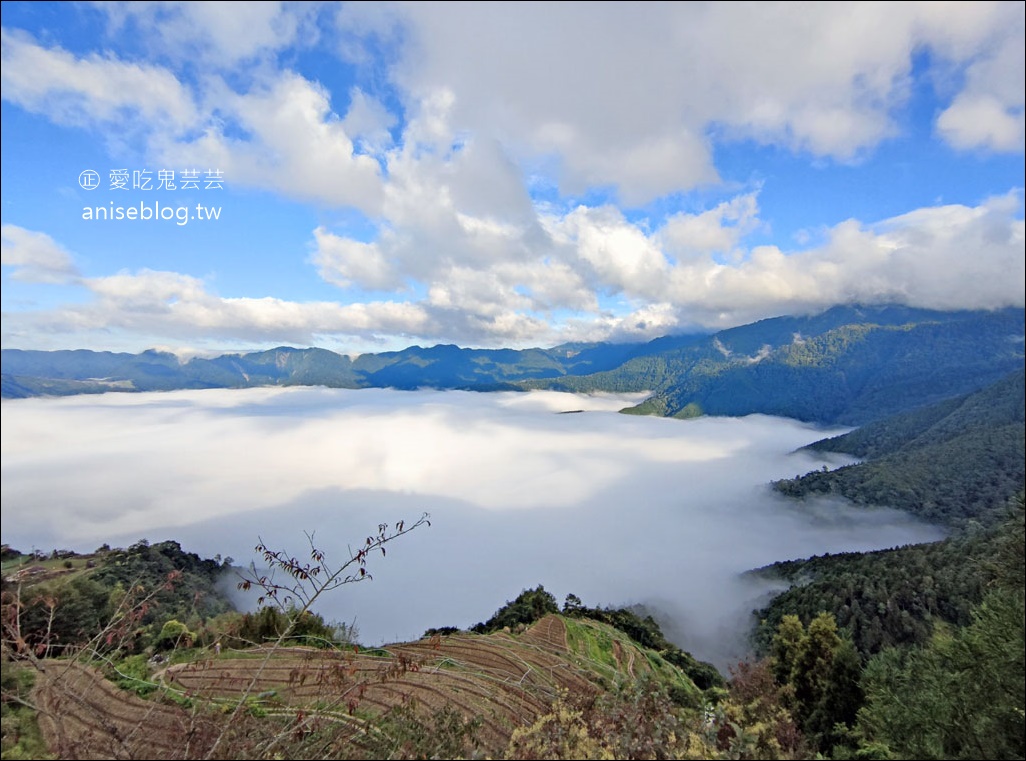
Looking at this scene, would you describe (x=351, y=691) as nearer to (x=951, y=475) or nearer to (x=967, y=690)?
(x=967, y=690)

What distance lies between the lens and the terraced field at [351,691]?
6.26 metres

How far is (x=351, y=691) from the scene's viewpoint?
6328 mm

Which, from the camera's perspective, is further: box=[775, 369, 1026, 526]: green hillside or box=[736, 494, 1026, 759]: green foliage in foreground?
box=[775, 369, 1026, 526]: green hillside

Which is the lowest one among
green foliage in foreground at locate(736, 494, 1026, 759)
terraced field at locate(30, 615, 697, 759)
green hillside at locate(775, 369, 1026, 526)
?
green hillside at locate(775, 369, 1026, 526)

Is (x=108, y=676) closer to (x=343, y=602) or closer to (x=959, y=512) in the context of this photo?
(x=343, y=602)

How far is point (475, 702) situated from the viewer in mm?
9953

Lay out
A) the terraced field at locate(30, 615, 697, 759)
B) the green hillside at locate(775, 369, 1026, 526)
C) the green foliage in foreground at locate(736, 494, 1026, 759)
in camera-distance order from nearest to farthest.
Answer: the terraced field at locate(30, 615, 697, 759) → the green foliage in foreground at locate(736, 494, 1026, 759) → the green hillside at locate(775, 369, 1026, 526)

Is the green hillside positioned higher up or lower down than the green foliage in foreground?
lower down

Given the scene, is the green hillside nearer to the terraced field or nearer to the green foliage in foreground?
the green foliage in foreground

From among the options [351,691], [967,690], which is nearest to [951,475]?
[967,690]

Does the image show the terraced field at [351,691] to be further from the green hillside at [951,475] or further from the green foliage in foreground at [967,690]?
the green hillside at [951,475]

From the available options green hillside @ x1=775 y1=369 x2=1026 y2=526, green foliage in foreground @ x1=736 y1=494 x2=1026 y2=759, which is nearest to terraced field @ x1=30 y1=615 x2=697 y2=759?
green foliage in foreground @ x1=736 y1=494 x2=1026 y2=759

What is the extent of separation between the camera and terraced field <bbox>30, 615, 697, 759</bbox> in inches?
247

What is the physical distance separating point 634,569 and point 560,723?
Answer: 14931 cm
